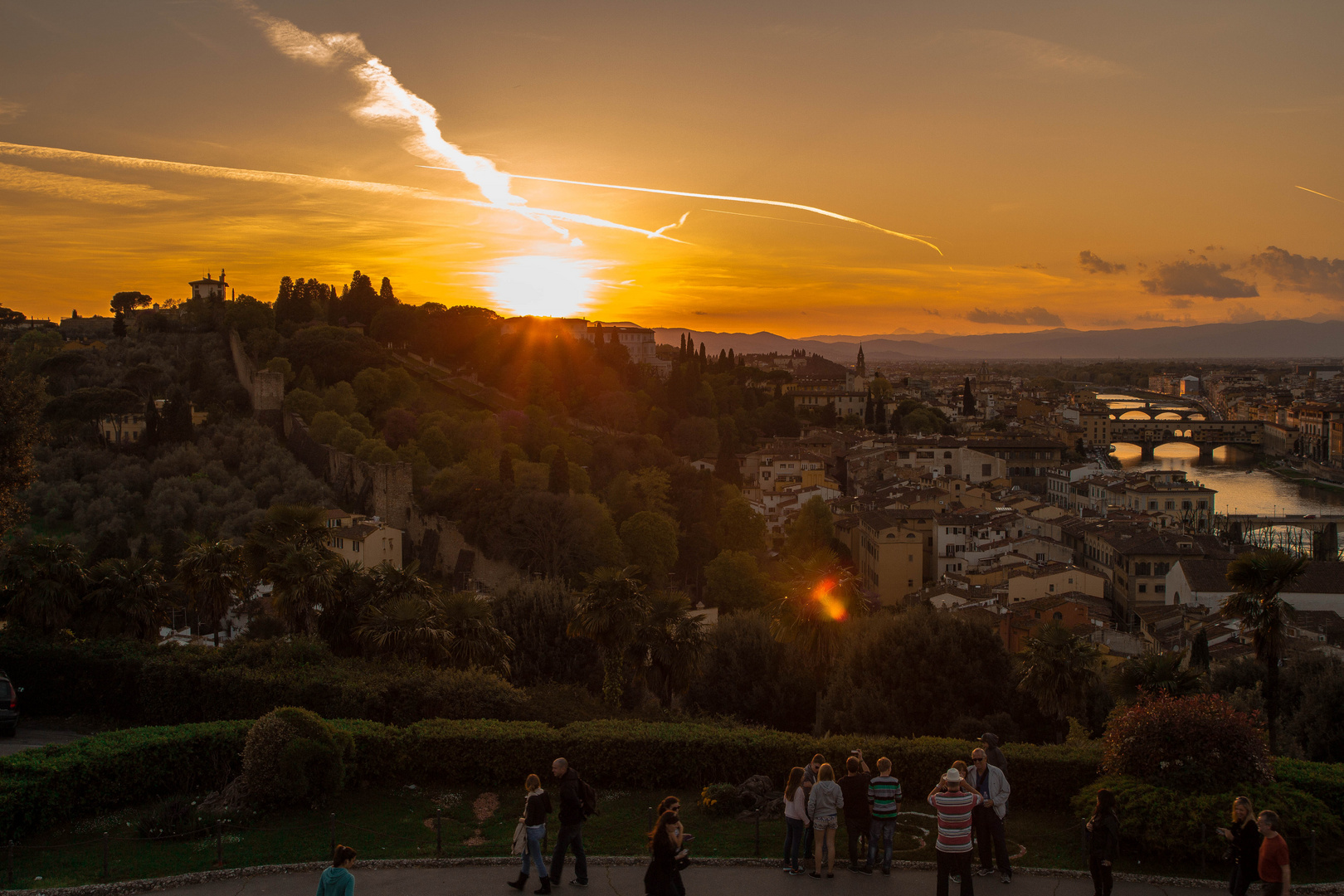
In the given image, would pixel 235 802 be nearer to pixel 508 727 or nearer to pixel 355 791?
pixel 355 791

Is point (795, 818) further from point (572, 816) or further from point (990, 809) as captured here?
point (572, 816)

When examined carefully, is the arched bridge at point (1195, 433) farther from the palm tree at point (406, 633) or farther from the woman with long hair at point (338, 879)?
the woman with long hair at point (338, 879)

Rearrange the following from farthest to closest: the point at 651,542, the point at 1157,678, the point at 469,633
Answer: the point at 651,542, the point at 469,633, the point at 1157,678

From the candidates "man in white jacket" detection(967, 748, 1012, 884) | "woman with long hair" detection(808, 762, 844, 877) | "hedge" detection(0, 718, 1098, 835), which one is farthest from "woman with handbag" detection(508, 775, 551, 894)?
"man in white jacket" detection(967, 748, 1012, 884)

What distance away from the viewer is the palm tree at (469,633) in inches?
603

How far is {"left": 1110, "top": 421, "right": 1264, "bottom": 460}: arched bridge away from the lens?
123062 millimetres

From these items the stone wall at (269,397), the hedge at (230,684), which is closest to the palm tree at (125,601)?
the hedge at (230,684)

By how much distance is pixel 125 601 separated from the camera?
1529cm

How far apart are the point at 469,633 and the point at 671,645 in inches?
182

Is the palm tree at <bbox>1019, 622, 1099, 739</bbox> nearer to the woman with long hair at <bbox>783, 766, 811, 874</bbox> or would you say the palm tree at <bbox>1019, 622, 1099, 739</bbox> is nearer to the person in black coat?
the woman with long hair at <bbox>783, 766, 811, 874</bbox>

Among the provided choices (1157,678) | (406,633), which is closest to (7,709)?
(406,633)

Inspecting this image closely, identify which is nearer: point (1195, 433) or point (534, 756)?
point (534, 756)

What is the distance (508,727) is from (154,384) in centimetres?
5533

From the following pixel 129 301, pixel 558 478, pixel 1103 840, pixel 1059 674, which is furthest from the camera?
pixel 129 301
